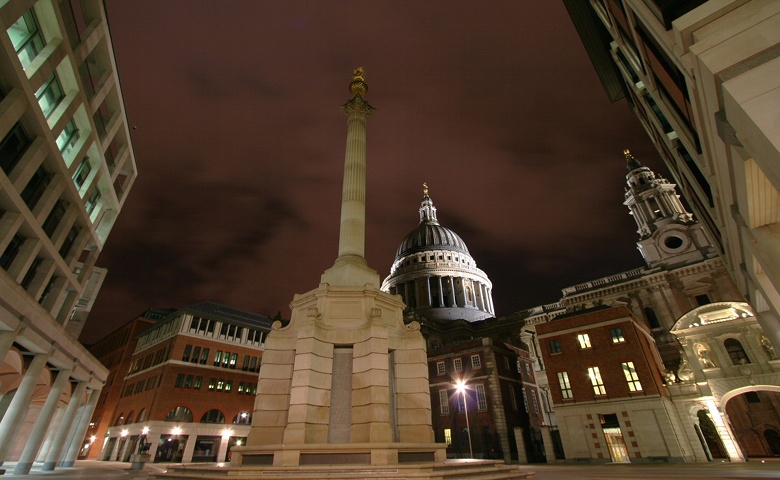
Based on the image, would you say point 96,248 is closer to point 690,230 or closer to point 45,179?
point 45,179

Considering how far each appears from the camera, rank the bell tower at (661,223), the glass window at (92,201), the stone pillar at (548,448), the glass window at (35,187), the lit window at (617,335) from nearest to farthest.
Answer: the glass window at (35,187) → the glass window at (92,201) → the lit window at (617,335) → the stone pillar at (548,448) → the bell tower at (661,223)

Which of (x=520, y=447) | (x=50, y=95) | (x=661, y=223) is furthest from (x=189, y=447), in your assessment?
(x=661, y=223)

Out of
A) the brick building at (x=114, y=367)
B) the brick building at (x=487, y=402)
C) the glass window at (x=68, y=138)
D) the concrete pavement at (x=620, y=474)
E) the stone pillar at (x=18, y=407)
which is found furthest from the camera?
the brick building at (x=114, y=367)

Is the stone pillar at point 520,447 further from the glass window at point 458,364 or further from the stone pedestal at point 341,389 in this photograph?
the stone pedestal at point 341,389

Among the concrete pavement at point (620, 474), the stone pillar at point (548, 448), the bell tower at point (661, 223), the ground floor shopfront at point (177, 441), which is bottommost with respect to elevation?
the concrete pavement at point (620, 474)

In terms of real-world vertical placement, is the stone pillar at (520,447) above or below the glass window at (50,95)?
below

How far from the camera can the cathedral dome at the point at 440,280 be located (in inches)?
3941

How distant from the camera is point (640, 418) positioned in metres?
31.2

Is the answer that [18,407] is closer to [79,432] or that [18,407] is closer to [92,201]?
[79,432]

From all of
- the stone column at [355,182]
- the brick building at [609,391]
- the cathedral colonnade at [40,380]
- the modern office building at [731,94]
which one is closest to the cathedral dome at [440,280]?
the brick building at [609,391]

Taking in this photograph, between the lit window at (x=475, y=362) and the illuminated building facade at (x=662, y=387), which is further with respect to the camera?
the lit window at (x=475, y=362)

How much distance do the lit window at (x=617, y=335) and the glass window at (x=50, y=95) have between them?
46.7m

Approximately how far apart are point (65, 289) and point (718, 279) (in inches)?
2774

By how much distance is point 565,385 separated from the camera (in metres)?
36.5
